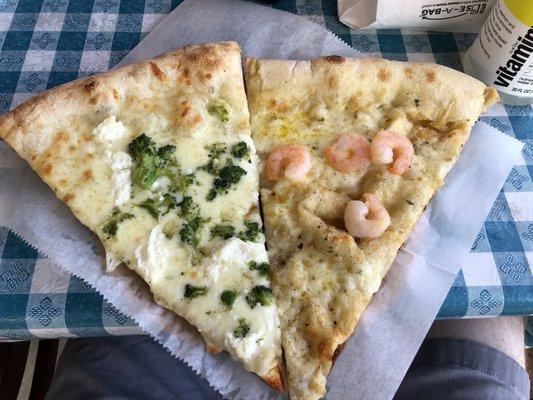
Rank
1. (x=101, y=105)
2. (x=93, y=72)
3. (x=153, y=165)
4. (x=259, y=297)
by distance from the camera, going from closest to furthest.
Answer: (x=259, y=297)
(x=153, y=165)
(x=101, y=105)
(x=93, y=72)

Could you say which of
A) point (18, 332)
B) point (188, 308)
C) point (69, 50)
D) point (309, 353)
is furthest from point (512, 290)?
point (69, 50)

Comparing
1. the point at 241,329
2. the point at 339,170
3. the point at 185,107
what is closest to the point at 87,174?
the point at 185,107

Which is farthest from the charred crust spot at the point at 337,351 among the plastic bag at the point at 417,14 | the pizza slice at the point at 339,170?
the plastic bag at the point at 417,14

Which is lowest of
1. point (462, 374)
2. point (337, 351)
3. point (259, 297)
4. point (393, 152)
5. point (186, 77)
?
point (462, 374)

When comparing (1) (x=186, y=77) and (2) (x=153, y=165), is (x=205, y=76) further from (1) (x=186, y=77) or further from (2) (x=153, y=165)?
(2) (x=153, y=165)

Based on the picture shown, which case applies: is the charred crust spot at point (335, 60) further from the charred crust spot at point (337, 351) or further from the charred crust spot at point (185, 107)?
the charred crust spot at point (337, 351)

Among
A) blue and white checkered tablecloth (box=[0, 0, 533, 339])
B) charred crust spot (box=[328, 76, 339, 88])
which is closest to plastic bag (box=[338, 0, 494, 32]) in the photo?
blue and white checkered tablecloth (box=[0, 0, 533, 339])
